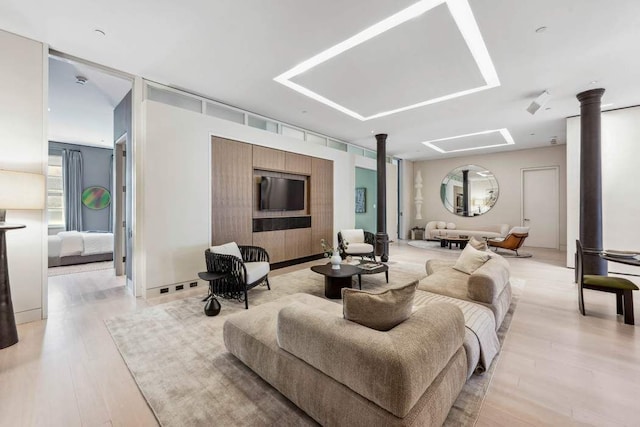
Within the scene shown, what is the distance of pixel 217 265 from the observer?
3.60 meters

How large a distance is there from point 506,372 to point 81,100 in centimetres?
718

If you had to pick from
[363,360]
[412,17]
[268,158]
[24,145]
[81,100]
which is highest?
[81,100]

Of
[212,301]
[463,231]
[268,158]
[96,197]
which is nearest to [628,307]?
[212,301]

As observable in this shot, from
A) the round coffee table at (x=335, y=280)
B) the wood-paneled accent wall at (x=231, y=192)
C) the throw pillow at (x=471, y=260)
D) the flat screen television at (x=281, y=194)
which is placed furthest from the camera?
the flat screen television at (x=281, y=194)

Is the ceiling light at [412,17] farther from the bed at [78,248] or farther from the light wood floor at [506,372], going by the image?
the bed at [78,248]

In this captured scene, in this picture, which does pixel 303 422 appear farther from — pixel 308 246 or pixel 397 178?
pixel 397 178

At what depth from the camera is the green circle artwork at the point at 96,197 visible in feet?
26.4

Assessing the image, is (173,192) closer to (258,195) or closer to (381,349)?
(258,195)

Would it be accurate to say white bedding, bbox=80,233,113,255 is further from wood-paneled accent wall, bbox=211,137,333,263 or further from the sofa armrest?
the sofa armrest

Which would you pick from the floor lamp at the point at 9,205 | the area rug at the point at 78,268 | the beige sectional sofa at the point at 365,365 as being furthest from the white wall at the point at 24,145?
the beige sectional sofa at the point at 365,365

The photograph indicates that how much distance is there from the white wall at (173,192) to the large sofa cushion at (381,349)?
298 centimetres

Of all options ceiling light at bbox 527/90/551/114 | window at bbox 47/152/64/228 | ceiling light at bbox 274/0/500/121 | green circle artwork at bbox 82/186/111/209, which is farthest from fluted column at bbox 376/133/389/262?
window at bbox 47/152/64/228

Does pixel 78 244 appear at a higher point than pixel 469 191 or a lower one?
lower

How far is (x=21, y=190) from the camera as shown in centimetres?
250
